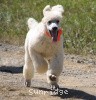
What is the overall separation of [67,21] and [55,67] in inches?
320

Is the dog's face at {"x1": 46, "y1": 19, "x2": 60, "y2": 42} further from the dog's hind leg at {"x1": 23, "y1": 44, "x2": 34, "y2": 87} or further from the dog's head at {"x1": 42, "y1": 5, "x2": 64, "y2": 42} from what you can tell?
the dog's hind leg at {"x1": 23, "y1": 44, "x2": 34, "y2": 87}

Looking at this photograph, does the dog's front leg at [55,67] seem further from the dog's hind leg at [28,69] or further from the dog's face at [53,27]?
the dog's hind leg at [28,69]

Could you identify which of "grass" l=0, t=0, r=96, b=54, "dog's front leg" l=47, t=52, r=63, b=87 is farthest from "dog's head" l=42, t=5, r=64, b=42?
"grass" l=0, t=0, r=96, b=54

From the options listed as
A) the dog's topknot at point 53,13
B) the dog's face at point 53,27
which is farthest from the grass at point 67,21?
the dog's face at point 53,27

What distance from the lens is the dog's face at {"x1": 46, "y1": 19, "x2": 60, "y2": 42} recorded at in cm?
766

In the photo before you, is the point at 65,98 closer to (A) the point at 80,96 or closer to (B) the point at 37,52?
(A) the point at 80,96

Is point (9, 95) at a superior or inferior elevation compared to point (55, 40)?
inferior

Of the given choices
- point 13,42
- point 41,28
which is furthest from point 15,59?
point 41,28

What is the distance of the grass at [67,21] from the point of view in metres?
13.8

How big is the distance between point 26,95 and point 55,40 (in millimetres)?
1043

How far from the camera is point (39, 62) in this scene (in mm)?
7922

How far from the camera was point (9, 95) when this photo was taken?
7.84m

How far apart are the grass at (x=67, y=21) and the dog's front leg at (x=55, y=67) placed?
203 inches

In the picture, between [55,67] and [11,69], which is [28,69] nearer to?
[55,67]
